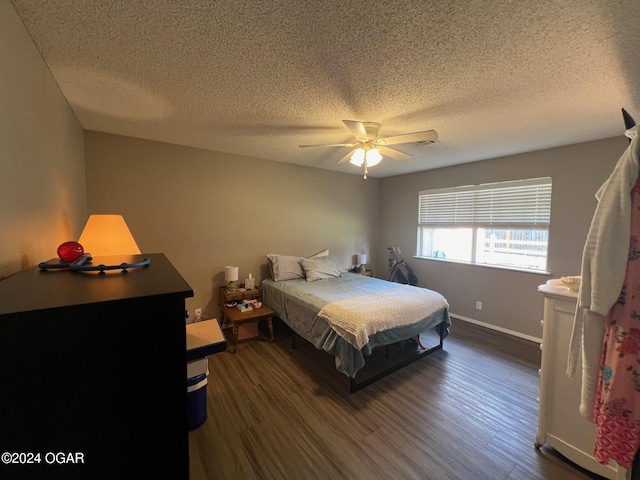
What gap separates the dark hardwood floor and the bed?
29cm

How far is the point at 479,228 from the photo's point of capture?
3.82m

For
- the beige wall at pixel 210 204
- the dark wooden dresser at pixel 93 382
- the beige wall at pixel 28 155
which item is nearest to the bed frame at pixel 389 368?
the beige wall at pixel 210 204

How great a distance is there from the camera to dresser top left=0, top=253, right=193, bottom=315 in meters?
0.60

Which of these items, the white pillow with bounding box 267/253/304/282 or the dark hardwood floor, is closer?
the dark hardwood floor

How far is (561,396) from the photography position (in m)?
1.60

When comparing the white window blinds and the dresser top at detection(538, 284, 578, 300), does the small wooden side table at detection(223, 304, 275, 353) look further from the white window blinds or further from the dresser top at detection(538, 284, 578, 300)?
the white window blinds

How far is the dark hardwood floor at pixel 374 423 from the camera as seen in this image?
61.2 inches

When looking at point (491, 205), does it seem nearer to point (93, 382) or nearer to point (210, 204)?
point (210, 204)

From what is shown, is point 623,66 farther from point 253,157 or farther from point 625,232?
point 253,157

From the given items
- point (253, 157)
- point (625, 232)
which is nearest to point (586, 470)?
point (625, 232)

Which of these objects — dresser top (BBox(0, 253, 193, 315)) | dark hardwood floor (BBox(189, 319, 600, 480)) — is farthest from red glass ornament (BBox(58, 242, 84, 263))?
dark hardwood floor (BBox(189, 319, 600, 480))

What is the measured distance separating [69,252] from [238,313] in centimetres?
215

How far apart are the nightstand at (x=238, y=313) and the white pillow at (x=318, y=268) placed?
73 centimetres

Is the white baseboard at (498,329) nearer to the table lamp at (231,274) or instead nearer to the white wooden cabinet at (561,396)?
the white wooden cabinet at (561,396)
